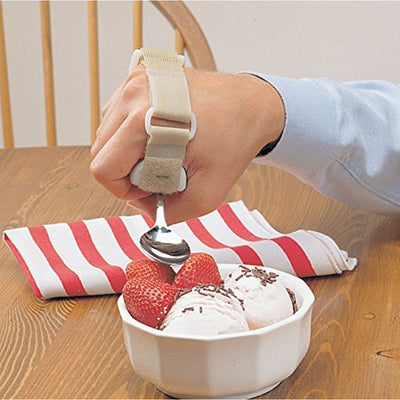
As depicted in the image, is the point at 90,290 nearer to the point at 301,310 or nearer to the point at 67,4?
the point at 301,310

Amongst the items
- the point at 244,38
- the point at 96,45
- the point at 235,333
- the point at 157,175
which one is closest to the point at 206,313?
the point at 235,333

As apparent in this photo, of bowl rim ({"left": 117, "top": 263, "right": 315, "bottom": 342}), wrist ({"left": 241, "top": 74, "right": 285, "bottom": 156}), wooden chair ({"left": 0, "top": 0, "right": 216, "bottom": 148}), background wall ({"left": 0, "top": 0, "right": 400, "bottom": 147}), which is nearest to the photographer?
bowl rim ({"left": 117, "top": 263, "right": 315, "bottom": 342})

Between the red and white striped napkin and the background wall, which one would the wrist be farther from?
the background wall

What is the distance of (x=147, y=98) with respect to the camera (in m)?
0.75

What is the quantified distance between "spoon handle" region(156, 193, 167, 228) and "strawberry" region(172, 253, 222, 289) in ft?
0.35

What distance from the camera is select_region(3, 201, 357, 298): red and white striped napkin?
820 mm

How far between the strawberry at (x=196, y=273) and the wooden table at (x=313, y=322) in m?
0.08

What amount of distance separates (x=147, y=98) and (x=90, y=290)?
198 mm

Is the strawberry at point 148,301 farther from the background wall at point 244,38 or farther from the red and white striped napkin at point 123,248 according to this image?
the background wall at point 244,38

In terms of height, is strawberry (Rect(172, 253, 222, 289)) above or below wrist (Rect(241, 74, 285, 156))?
below

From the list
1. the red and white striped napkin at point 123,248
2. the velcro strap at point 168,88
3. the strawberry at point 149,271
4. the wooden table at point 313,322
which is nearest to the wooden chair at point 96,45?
the wooden table at point 313,322

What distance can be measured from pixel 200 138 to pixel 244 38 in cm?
156

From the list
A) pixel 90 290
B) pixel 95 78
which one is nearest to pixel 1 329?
pixel 90 290

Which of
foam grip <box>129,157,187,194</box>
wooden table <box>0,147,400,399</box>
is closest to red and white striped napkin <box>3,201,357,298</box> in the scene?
wooden table <box>0,147,400,399</box>
